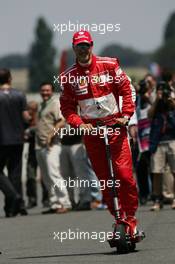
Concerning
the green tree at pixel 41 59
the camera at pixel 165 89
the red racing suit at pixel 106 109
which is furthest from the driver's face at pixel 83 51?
the green tree at pixel 41 59

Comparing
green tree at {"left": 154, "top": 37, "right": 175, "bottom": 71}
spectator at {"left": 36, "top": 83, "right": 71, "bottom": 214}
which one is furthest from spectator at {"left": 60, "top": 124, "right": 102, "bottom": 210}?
green tree at {"left": 154, "top": 37, "right": 175, "bottom": 71}

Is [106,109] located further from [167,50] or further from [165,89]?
[167,50]

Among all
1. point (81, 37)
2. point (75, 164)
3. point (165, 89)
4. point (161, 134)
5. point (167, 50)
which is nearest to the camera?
point (81, 37)

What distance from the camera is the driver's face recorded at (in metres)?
11.6

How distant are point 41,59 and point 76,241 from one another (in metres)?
135

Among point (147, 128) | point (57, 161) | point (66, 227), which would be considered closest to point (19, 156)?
point (57, 161)

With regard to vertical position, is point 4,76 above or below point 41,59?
below

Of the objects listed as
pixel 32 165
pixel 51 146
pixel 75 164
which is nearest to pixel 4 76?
pixel 51 146

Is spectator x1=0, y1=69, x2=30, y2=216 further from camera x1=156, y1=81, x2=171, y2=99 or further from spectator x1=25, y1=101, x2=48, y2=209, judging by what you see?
spectator x1=25, y1=101, x2=48, y2=209

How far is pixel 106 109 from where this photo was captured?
1185 centimetres

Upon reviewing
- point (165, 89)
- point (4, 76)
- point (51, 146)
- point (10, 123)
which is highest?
point (4, 76)

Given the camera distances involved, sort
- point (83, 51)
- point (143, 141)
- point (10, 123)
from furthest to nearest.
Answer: point (143, 141)
point (10, 123)
point (83, 51)

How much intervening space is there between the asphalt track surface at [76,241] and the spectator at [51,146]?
26.3 inches

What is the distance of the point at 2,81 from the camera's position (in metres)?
18.1
